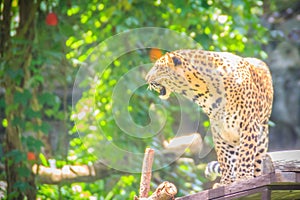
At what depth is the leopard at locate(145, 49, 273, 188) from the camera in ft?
13.8

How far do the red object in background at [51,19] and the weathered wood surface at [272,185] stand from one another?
3519mm

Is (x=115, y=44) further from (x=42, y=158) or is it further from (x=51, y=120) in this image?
(x=51, y=120)

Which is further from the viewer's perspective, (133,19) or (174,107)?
(174,107)

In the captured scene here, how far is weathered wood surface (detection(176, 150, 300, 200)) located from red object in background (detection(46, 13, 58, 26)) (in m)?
3.52

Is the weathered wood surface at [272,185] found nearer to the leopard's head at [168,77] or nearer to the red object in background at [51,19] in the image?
the leopard's head at [168,77]

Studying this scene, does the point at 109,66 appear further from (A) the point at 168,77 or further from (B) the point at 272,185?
(B) the point at 272,185

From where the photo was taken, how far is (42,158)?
744 cm

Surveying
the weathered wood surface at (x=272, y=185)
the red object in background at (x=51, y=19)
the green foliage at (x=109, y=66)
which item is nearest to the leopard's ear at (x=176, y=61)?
the weathered wood surface at (x=272, y=185)

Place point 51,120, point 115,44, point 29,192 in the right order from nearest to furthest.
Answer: point 115,44, point 29,192, point 51,120

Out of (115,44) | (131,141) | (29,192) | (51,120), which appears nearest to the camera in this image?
(115,44)

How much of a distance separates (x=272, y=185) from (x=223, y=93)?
0.61 metres

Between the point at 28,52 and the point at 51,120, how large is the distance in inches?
76.1

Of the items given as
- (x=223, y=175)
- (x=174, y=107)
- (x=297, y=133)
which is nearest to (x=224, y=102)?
(x=223, y=175)

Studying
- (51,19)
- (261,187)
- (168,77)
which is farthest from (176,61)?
(51,19)
